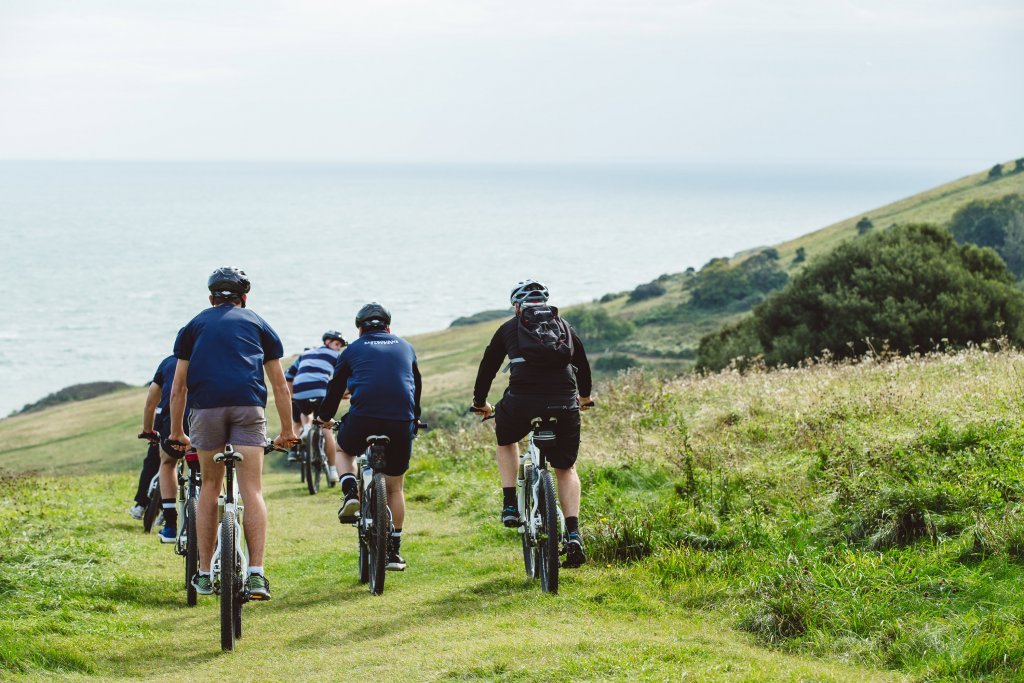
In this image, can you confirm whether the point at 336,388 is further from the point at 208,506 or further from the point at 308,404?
the point at 308,404

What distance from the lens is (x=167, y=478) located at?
1066cm

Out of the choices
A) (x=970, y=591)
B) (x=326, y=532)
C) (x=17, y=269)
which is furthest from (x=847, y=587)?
(x=17, y=269)

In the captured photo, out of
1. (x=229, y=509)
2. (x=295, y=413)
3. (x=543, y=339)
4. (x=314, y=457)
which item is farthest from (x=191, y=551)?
(x=314, y=457)

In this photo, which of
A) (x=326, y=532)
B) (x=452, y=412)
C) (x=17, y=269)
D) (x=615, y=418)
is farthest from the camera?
(x=17, y=269)

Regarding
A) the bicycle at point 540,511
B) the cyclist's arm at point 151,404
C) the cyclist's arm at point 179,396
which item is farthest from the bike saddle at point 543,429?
the cyclist's arm at point 151,404

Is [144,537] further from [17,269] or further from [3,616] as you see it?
[17,269]

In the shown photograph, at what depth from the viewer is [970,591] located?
6660 mm

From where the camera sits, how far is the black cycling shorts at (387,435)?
858 centimetres

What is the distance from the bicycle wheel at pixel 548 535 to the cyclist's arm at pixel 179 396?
111 inches

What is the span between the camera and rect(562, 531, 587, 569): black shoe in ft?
26.0

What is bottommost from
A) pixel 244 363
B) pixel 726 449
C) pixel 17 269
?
pixel 726 449

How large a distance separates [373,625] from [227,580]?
4.10 feet

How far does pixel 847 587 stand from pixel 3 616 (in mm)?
6183

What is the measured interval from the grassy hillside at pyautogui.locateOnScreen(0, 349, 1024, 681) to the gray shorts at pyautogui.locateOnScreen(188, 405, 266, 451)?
4.83ft
